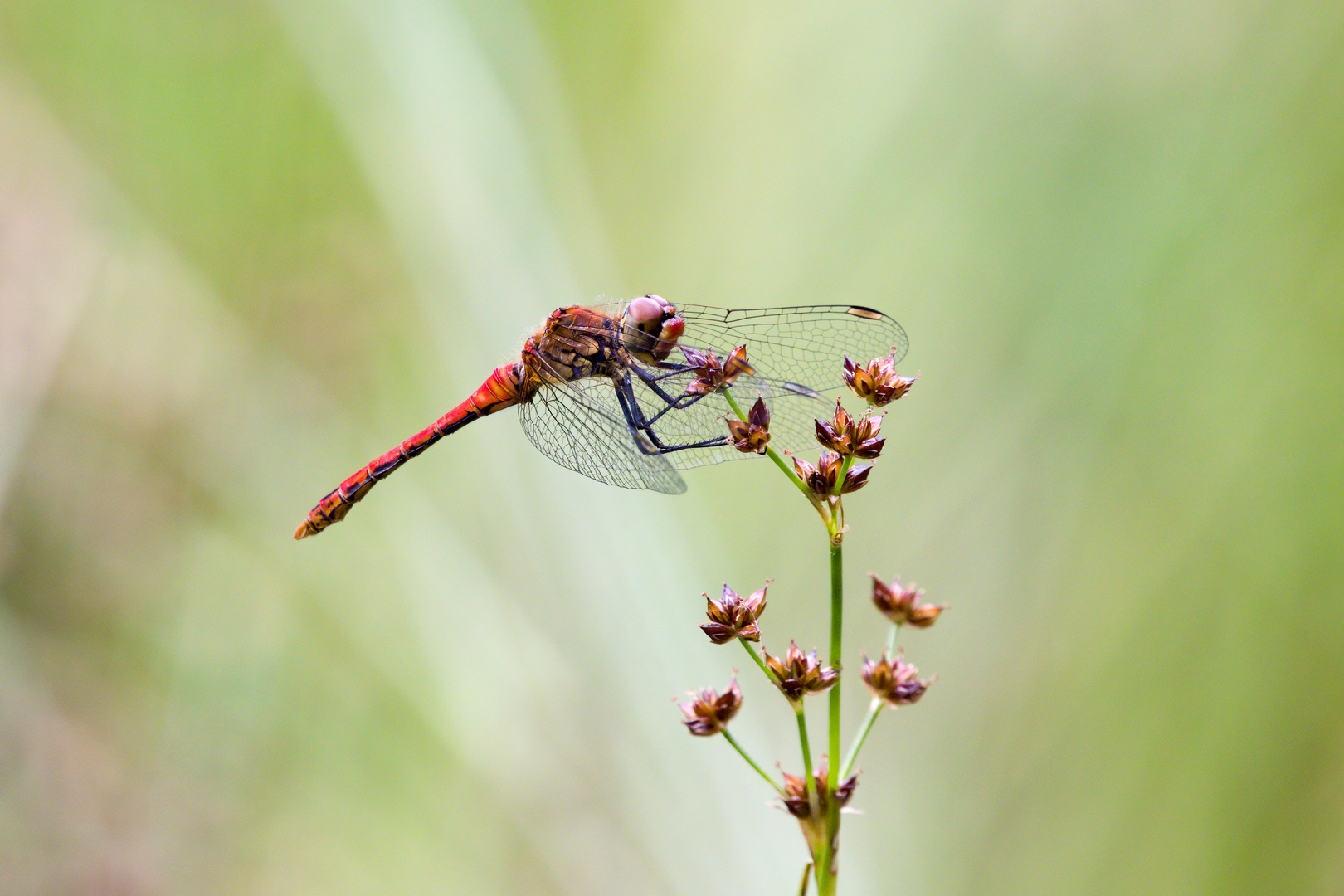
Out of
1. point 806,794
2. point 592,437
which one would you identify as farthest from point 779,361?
point 806,794

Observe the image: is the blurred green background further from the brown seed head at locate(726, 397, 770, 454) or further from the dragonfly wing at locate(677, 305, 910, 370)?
the brown seed head at locate(726, 397, 770, 454)

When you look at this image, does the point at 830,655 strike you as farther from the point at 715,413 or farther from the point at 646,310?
the point at 646,310

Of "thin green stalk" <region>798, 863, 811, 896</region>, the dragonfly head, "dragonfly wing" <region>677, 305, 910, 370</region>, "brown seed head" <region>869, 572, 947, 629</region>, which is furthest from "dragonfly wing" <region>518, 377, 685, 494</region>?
"thin green stalk" <region>798, 863, 811, 896</region>

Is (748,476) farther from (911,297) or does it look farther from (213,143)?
(213,143)

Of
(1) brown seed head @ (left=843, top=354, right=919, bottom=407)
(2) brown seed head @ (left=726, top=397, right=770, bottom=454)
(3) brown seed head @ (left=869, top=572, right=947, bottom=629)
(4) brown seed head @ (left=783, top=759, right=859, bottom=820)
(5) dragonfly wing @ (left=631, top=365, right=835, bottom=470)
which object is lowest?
(4) brown seed head @ (left=783, top=759, right=859, bottom=820)

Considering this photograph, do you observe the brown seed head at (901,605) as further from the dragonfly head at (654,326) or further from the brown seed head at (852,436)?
the dragonfly head at (654,326)

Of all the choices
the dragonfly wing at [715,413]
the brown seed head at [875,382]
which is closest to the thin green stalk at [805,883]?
the brown seed head at [875,382]
